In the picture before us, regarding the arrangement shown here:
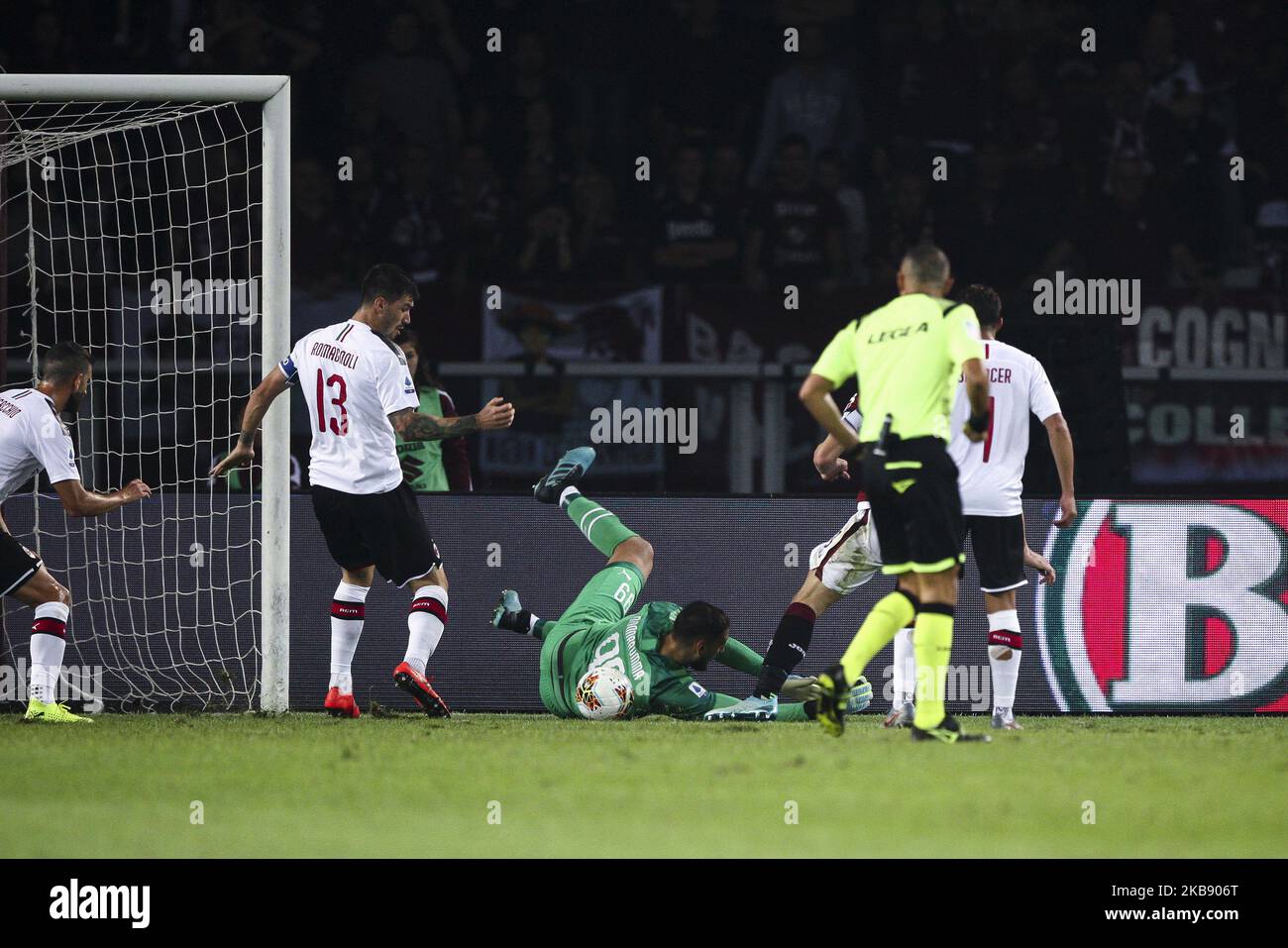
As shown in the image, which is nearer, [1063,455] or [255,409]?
[1063,455]

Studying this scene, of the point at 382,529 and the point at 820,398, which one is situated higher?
the point at 820,398

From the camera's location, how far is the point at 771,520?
8.73 meters

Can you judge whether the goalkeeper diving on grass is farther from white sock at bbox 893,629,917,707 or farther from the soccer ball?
white sock at bbox 893,629,917,707

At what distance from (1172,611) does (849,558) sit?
174 centimetres

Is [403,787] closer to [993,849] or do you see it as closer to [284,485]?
[993,849]

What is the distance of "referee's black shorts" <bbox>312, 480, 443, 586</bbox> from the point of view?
307 inches

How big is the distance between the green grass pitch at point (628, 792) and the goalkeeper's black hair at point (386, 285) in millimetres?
1847

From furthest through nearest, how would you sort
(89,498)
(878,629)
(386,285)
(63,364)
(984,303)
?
(386,285)
(63,364)
(89,498)
(984,303)
(878,629)

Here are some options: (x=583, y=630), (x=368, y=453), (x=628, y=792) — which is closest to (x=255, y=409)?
(x=368, y=453)

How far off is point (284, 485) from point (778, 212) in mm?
4969

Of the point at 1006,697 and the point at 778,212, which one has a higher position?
the point at 778,212

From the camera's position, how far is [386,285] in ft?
25.8

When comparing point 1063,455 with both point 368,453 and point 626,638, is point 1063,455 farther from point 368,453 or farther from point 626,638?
point 368,453

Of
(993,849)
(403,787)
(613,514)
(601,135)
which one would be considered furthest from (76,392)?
(601,135)
